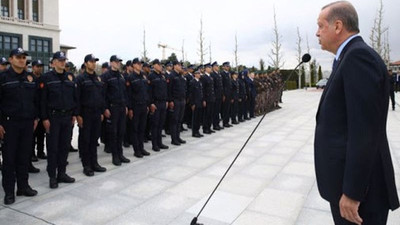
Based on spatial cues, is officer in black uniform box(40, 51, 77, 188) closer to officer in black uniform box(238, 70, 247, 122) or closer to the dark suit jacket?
the dark suit jacket

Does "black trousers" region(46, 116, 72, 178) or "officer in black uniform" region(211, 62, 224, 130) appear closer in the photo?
"black trousers" region(46, 116, 72, 178)

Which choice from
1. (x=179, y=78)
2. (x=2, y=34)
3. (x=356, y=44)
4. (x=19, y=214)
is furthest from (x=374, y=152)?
(x=2, y=34)

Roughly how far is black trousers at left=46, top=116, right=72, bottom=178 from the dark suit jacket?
12.7 feet

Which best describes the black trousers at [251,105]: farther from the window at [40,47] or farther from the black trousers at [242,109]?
the window at [40,47]

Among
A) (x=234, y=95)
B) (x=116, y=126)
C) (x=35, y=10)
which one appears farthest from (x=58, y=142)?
(x=35, y=10)

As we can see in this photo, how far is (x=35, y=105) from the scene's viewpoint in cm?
439

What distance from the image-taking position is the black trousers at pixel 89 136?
5160 mm

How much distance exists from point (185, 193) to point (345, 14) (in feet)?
10.6

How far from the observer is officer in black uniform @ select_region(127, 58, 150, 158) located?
20.9 feet

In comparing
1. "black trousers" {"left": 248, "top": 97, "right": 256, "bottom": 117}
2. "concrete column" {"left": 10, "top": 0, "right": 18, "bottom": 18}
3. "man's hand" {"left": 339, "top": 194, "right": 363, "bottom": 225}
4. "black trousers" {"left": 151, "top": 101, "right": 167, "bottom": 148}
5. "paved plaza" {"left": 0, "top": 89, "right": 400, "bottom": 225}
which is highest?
"concrete column" {"left": 10, "top": 0, "right": 18, "bottom": 18}

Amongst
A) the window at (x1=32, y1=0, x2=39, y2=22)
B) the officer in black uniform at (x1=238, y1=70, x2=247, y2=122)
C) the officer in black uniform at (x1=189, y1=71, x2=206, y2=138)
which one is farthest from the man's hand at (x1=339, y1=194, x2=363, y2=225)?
the window at (x1=32, y1=0, x2=39, y2=22)

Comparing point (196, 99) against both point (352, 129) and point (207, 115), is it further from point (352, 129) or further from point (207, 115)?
point (352, 129)

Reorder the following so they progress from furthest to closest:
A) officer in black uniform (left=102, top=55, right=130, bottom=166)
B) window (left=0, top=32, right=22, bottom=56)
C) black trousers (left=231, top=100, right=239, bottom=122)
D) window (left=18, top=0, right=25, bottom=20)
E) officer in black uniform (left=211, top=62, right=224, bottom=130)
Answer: window (left=18, top=0, right=25, bottom=20) < window (left=0, top=32, right=22, bottom=56) < black trousers (left=231, top=100, right=239, bottom=122) < officer in black uniform (left=211, top=62, right=224, bottom=130) < officer in black uniform (left=102, top=55, right=130, bottom=166)

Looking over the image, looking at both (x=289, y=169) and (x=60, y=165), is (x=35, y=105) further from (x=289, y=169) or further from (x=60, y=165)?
(x=289, y=169)
